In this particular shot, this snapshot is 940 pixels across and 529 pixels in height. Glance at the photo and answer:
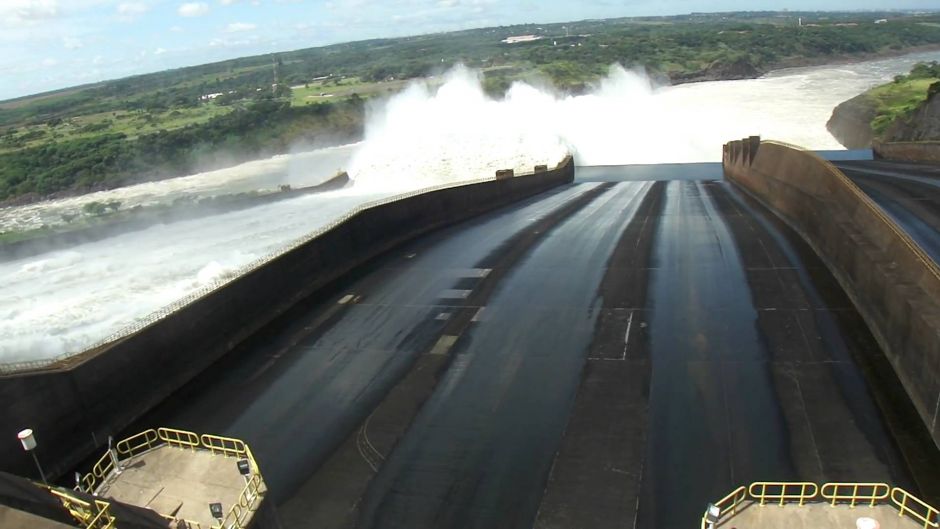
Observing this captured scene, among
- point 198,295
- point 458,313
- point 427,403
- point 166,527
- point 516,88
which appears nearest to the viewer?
point 166,527

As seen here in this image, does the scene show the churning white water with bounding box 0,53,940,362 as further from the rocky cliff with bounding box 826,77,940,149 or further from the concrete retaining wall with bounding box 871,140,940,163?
the concrete retaining wall with bounding box 871,140,940,163

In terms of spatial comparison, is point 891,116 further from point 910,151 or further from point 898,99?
point 910,151

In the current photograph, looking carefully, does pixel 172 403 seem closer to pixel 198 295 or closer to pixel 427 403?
pixel 198 295

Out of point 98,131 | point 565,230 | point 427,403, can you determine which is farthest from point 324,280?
point 98,131

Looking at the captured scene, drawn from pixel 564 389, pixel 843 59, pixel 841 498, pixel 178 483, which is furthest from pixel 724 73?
pixel 178 483

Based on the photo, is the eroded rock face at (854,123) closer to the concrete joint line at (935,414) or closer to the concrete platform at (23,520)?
the concrete joint line at (935,414)

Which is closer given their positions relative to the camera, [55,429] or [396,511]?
[396,511]

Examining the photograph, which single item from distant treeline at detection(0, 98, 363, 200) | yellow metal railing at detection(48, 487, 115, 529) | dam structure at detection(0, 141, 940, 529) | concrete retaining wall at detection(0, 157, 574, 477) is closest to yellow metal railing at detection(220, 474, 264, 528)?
dam structure at detection(0, 141, 940, 529)
